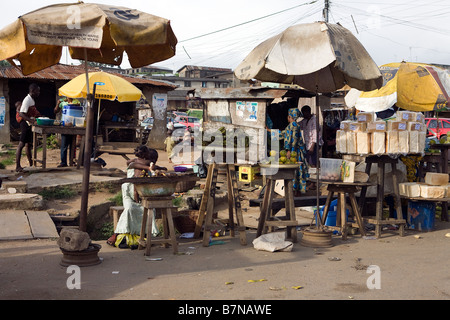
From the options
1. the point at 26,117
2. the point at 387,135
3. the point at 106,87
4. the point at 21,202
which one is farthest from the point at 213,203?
the point at 106,87

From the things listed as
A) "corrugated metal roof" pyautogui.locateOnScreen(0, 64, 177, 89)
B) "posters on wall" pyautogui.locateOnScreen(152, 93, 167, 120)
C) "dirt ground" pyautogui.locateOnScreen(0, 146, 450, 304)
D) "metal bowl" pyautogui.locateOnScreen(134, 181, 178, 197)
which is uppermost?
"corrugated metal roof" pyautogui.locateOnScreen(0, 64, 177, 89)

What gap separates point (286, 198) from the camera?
7234 millimetres

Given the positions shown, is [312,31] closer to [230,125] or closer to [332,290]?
[332,290]

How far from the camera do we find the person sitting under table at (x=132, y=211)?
262 inches

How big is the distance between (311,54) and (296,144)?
335 cm

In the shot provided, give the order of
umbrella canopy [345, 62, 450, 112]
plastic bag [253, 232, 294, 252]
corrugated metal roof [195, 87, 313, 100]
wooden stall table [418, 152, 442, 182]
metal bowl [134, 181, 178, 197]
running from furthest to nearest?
1. corrugated metal roof [195, 87, 313, 100]
2. wooden stall table [418, 152, 442, 182]
3. umbrella canopy [345, 62, 450, 112]
4. plastic bag [253, 232, 294, 252]
5. metal bowl [134, 181, 178, 197]

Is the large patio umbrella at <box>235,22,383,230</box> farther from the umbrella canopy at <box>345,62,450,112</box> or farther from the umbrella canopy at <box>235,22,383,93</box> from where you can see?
the umbrella canopy at <box>345,62,450,112</box>

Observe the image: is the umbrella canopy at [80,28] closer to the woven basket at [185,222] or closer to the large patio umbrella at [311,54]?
the large patio umbrella at [311,54]

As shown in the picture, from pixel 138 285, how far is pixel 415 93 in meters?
6.56

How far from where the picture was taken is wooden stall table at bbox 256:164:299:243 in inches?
272

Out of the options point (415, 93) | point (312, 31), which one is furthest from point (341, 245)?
point (415, 93)

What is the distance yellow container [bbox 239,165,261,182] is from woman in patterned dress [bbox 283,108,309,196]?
2.35m

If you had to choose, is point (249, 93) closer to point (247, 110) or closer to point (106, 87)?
point (247, 110)

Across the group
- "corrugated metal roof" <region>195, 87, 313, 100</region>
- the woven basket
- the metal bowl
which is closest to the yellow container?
"corrugated metal roof" <region>195, 87, 313, 100</region>
